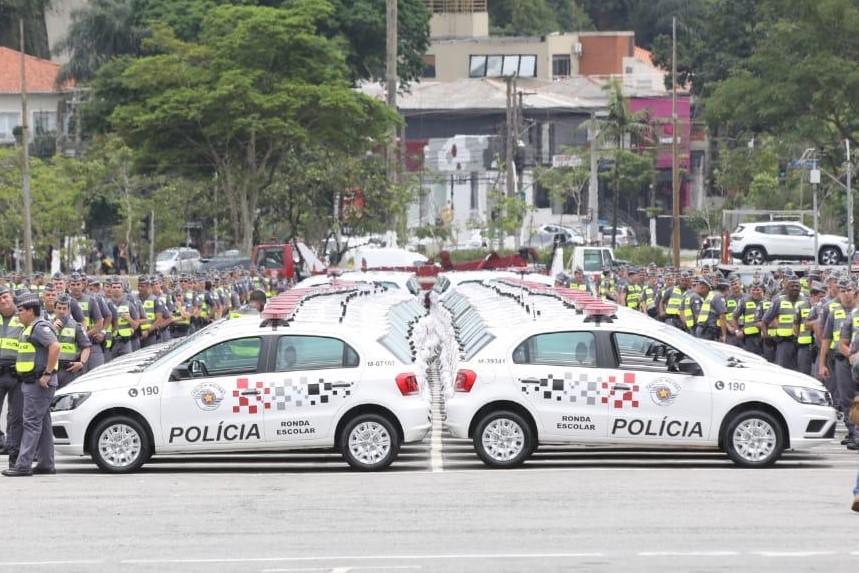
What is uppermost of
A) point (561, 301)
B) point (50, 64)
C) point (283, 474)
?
point (50, 64)

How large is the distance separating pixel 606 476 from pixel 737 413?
58.5 inches

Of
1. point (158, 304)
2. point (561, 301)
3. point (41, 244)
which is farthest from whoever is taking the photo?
point (41, 244)

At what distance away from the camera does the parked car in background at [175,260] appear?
6372 centimetres

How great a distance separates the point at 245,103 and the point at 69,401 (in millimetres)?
38072

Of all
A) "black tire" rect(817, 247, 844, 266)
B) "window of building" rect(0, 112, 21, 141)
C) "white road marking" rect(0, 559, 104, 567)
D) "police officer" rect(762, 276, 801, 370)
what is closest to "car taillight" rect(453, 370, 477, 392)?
"white road marking" rect(0, 559, 104, 567)

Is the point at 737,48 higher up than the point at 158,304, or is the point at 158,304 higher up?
the point at 737,48

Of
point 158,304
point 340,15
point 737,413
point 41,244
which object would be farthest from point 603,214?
point 737,413

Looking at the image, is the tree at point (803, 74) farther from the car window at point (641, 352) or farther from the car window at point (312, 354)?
the car window at point (312, 354)

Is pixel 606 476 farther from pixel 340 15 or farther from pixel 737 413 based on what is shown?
pixel 340 15

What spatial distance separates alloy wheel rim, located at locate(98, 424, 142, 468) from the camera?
16594mm

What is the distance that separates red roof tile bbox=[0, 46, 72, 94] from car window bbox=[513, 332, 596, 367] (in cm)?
7020

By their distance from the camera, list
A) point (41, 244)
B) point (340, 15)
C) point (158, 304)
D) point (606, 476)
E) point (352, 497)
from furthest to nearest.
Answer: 1. point (340, 15)
2. point (41, 244)
3. point (158, 304)
4. point (606, 476)
5. point (352, 497)

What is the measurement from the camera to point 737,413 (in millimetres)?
16594

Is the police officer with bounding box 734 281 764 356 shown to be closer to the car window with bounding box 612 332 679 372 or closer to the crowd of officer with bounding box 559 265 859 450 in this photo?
the crowd of officer with bounding box 559 265 859 450
